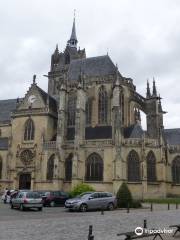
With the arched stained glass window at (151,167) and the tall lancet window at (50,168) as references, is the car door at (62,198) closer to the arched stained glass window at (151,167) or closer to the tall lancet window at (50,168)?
the tall lancet window at (50,168)

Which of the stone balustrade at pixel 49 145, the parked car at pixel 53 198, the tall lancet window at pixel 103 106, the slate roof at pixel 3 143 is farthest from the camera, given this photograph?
the slate roof at pixel 3 143

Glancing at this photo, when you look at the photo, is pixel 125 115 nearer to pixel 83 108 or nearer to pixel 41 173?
pixel 83 108

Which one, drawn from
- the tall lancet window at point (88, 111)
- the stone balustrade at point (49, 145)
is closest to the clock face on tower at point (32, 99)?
the stone balustrade at point (49, 145)

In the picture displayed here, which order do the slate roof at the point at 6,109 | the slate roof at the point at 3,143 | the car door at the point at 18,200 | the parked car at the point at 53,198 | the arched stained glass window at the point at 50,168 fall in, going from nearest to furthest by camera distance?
the car door at the point at 18,200
the parked car at the point at 53,198
the arched stained glass window at the point at 50,168
the slate roof at the point at 3,143
the slate roof at the point at 6,109

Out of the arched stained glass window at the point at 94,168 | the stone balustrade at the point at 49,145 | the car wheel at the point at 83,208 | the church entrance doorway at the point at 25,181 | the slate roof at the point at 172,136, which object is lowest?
the car wheel at the point at 83,208

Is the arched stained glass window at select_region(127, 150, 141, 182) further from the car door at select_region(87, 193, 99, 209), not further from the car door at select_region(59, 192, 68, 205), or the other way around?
the car door at select_region(87, 193, 99, 209)

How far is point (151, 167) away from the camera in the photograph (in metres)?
39.8

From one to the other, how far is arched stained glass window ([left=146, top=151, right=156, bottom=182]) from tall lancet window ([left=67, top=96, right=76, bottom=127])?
1171cm

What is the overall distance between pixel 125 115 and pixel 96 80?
6.32 m

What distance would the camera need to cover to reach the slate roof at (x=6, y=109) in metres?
52.1

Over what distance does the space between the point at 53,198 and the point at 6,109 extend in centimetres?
2976

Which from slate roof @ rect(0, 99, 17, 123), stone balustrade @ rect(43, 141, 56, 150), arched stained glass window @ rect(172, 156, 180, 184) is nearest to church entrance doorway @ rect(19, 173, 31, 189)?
stone balustrade @ rect(43, 141, 56, 150)

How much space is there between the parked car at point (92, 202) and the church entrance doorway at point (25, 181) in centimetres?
2050

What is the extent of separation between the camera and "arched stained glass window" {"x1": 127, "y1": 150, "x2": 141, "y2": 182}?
38969mm
